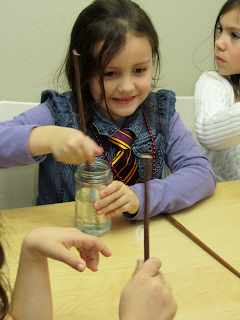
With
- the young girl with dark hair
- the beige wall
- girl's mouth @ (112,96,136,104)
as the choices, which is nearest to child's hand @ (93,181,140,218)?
the young girl with dark hair

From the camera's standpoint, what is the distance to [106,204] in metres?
0.62

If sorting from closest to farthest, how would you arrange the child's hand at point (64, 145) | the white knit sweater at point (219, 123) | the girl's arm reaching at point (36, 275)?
the girl's arm reaching at point (36, 275), the child's hand at point (64, 145), the white knit sweater at point (219, 123)

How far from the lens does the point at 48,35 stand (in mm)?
1201

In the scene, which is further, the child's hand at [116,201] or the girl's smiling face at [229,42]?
the girl's smiling face at [229,42]

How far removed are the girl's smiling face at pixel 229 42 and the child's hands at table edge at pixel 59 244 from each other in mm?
843

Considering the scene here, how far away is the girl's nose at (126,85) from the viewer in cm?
78

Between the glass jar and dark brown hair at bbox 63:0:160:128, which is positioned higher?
dark brown hair at bbox 63:0:160:128

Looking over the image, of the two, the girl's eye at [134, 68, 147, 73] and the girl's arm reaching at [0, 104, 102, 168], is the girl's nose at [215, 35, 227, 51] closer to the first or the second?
the girl's eye at [134, 68, 147, 73]

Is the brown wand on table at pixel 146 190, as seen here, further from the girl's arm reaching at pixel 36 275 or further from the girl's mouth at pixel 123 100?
the girl's mouth at pixel 123 100

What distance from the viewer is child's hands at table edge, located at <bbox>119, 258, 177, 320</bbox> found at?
38cm

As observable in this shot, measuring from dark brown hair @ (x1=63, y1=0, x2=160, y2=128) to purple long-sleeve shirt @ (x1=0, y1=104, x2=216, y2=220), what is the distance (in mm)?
173

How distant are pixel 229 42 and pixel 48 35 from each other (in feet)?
2.03

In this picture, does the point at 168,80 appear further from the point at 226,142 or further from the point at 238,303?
the point at 238,303

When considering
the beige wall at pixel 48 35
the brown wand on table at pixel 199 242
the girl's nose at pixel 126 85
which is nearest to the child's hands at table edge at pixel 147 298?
the brown wand on table at pixel 199 242
